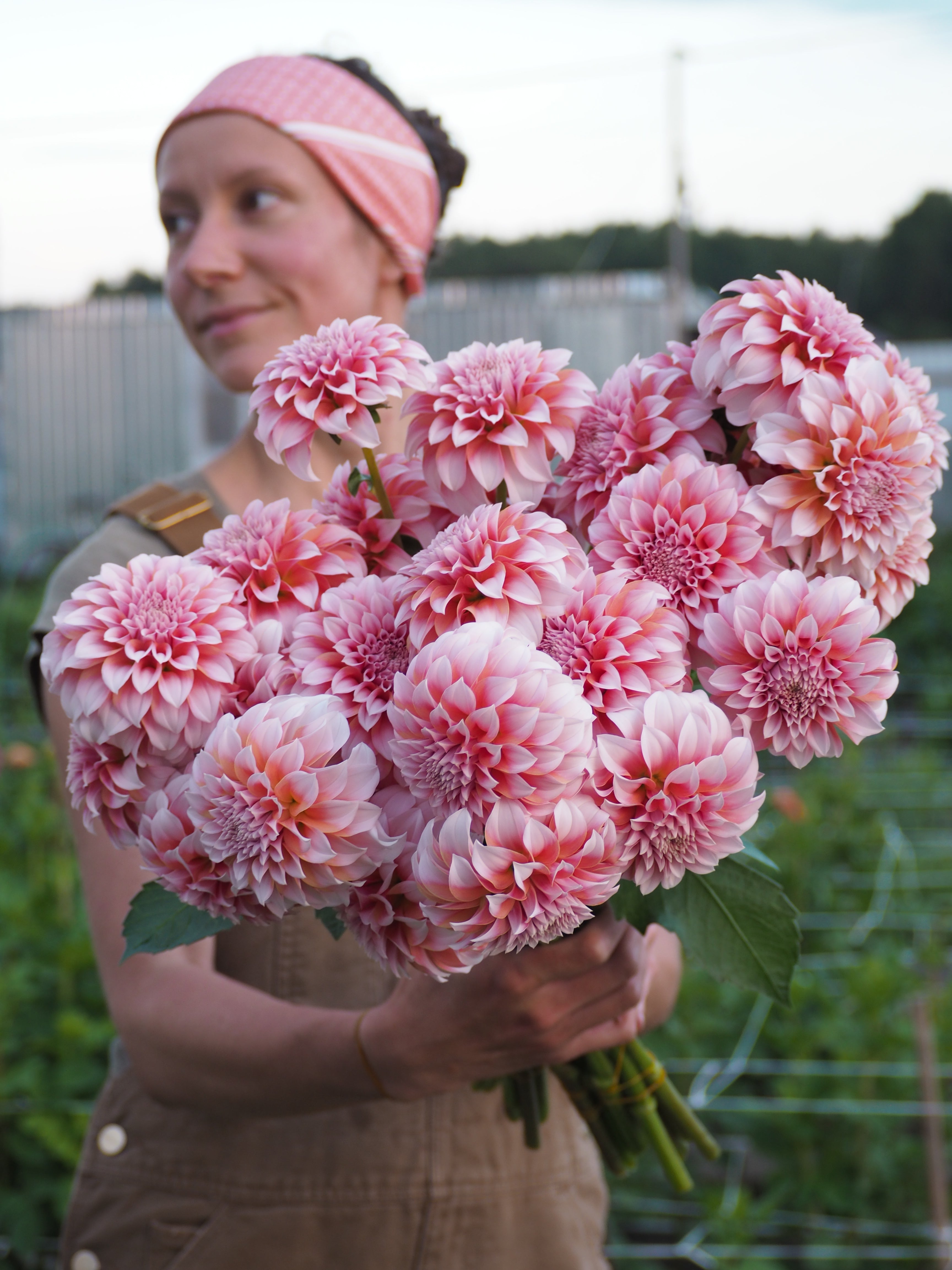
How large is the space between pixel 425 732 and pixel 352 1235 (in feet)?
2.97

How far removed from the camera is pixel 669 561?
73cm

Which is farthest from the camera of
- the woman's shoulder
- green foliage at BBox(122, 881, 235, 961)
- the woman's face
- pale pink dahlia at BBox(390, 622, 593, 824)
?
the woman's face

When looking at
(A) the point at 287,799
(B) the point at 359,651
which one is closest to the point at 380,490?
(B) the point at 359,651

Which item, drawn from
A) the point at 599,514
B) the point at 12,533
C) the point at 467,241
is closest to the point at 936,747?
the point at 599,514

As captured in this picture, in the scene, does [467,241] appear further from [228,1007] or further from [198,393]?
[228,1007]

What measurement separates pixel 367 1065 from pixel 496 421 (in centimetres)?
64

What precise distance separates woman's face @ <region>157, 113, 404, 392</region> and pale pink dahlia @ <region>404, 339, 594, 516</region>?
695 mm

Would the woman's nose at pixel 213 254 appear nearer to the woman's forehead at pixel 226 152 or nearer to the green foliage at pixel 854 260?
the woman's forehead at pixel 226 152

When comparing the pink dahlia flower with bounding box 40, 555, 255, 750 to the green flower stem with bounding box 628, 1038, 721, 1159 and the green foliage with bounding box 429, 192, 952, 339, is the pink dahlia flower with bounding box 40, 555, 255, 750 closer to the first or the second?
the green flower stem with bounding box 628, 1038, 721, 1159

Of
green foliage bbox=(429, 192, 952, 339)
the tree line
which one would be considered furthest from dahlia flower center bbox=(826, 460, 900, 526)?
the tree line

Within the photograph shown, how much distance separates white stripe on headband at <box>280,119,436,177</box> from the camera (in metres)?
1.45

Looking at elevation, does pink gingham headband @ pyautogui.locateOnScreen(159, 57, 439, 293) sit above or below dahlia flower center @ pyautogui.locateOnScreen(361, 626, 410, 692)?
above

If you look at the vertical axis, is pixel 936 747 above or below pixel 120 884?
below

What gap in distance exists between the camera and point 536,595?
26.5 inches
